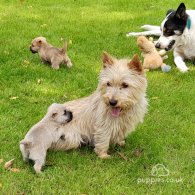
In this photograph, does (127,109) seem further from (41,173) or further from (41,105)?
(41,105)

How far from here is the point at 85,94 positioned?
22.8ft

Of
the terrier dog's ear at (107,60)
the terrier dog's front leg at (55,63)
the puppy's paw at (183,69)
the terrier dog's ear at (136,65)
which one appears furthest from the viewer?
the puppy's paw at (183,69)

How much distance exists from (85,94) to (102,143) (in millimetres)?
1886

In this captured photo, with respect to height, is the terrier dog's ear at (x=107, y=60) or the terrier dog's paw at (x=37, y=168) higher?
the terrier dog's ear at (x=107, y=60)

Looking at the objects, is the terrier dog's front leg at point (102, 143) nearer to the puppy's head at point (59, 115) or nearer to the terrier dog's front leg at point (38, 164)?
the puppy's head at point (59, 115)

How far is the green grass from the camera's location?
4746 mm

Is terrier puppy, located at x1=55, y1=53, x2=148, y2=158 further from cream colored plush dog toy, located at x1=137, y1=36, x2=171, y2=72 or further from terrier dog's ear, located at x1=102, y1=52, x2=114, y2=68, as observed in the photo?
cream colored plush dog toy, located at x1=137, y1=36, x2=171, y2=72

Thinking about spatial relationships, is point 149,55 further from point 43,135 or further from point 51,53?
point 43,135

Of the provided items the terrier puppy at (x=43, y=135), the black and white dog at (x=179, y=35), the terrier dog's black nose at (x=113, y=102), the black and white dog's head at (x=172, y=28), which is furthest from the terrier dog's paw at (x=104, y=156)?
the black and white dog's head at (x=172, y=28)

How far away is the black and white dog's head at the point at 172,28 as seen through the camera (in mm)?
8203

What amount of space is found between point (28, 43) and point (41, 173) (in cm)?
463

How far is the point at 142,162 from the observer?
5.12 metres

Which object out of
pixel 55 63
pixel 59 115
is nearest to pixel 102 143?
pixel 59 115

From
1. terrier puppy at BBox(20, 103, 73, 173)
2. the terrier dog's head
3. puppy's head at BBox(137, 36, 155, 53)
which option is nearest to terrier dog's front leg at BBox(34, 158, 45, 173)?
terrier puppy at BBox(20, 103, 73, 173)
